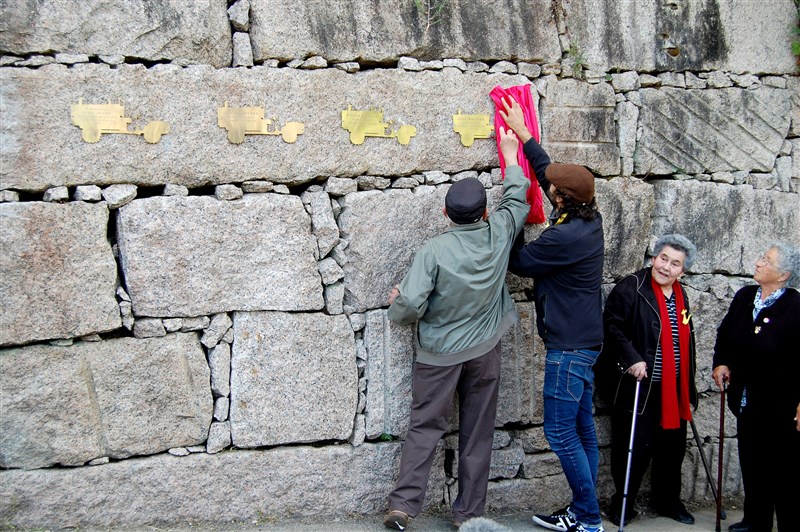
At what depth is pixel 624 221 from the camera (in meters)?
5.38

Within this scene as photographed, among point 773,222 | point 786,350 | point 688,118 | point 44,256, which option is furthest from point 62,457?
point 773,222

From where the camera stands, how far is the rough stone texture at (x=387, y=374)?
4.75 m

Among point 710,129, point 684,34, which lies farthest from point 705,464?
point 684,34

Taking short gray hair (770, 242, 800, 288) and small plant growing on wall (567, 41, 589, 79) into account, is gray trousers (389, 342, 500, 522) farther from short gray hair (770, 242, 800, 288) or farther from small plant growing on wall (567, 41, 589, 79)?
small plant growing on wall (567, 41, 589, 79)

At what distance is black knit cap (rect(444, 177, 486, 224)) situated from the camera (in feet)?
14.5

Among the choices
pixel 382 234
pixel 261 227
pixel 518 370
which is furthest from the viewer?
pixel 518 370

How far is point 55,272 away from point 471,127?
8.04ft

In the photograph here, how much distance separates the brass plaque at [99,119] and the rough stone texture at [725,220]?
11.1 feet

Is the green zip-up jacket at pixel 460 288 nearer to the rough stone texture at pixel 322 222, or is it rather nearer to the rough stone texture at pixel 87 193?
the rough stone texture at pixel 322 222

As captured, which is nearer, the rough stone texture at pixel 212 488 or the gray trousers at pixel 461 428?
the rough stone texture at pixel 212 488

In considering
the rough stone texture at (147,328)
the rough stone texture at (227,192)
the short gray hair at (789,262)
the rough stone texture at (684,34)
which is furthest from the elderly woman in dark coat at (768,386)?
the rough stone texture at (147,328)

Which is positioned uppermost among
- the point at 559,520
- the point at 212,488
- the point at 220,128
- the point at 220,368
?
the point at 220,128

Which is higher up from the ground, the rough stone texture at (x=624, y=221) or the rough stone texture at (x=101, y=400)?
the rough stone texture at (x=624, y=221)

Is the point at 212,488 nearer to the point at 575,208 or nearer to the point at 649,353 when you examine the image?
the point at 575,208
